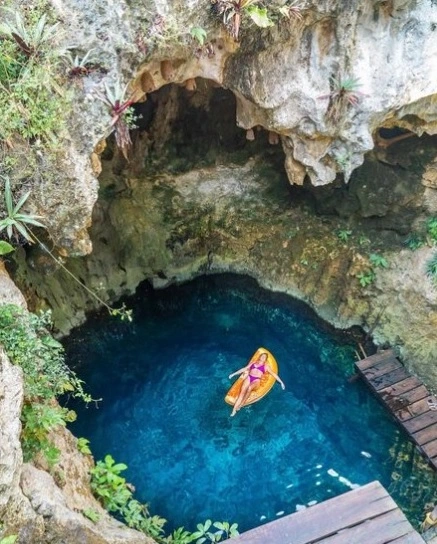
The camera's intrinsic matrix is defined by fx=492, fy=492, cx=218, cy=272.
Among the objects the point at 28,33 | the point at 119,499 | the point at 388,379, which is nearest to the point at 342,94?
the point at 28,33

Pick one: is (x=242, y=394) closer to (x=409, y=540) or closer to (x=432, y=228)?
(x=409, y=540)

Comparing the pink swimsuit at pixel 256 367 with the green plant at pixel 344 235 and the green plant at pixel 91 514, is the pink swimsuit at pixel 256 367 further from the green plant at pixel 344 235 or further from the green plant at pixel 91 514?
the green plant at pixel 91 514

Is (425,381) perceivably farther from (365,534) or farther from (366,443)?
(365,534)

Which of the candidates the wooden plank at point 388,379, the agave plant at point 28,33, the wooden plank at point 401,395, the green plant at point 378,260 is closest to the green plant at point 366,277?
the green plant at point 378,260

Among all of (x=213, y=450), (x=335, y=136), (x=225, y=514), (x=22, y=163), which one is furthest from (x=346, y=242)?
(x=22, y=163)

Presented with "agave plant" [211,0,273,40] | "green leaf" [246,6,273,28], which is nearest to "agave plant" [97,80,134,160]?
"agave plant" [211,0,273,40]

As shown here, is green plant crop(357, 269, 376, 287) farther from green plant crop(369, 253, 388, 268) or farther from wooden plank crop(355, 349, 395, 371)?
wooden plank crop(355, 349, 395, 371)
